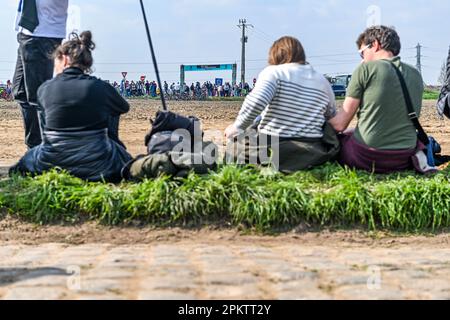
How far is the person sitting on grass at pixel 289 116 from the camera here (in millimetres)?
6246

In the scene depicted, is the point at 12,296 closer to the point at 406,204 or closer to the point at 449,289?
the point at 449,289

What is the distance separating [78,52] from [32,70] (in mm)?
1087

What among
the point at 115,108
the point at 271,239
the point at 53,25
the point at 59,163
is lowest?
the point at 271,239

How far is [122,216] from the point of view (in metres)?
5.77

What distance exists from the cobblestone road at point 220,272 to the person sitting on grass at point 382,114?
4.13 ft

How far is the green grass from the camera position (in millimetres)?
5695

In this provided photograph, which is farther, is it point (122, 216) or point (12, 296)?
point (122, 216)

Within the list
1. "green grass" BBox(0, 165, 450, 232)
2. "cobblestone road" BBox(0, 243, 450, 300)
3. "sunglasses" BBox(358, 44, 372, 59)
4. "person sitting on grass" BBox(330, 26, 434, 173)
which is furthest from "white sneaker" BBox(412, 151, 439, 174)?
"cobblestone road" BBox(0, 243, 450, 300)

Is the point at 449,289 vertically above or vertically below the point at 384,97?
below

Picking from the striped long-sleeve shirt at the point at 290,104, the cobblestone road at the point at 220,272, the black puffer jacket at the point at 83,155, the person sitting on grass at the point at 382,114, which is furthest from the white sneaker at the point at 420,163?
the black puffer jacket at the point at 83,155

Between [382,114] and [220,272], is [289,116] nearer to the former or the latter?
[382,114]
